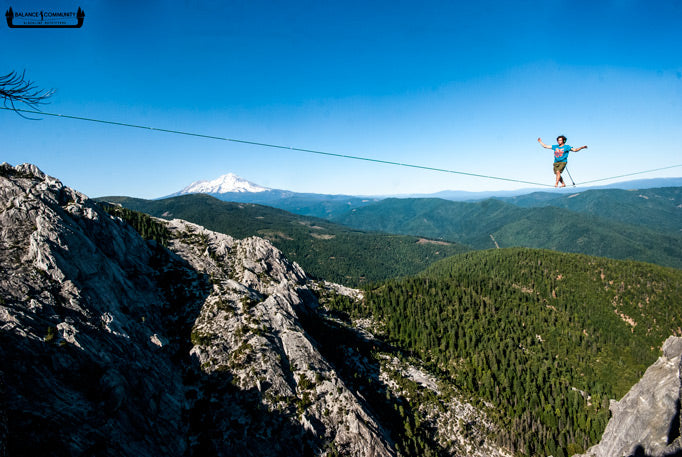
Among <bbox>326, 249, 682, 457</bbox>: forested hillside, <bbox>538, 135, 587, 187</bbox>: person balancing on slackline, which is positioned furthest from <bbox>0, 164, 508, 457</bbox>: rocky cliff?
<bbox>538, 135, 587, 187</bbox>: person balancing on slackline

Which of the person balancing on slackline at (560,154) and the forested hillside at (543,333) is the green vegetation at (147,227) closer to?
the forested hillside at (543,333)

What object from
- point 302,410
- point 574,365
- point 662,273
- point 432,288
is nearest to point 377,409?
point 302,410

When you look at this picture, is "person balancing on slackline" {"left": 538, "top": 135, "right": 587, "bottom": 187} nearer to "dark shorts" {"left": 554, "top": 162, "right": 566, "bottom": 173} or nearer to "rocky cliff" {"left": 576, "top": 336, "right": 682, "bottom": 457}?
"dark shorts" {"left": 554, "top": 162, "right": 566, "bottom": 173}

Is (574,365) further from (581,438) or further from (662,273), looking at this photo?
(662,273)

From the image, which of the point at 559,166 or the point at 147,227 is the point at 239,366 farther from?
the point at 147,227

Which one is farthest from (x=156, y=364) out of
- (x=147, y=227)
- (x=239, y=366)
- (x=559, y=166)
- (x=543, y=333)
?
(x=543, y=333)
